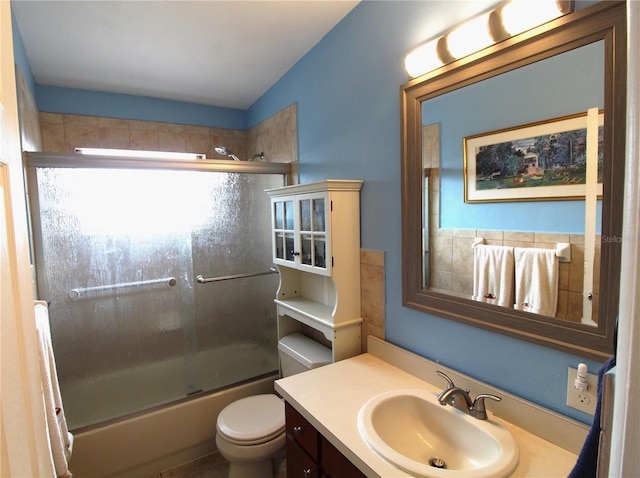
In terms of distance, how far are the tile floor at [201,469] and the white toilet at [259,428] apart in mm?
346

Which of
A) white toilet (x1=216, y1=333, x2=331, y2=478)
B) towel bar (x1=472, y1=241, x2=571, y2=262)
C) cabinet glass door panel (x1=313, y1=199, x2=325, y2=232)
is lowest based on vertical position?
white toilet (x1=216, y1=333, x2=331, y2=478)

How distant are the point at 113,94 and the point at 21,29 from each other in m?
0.84

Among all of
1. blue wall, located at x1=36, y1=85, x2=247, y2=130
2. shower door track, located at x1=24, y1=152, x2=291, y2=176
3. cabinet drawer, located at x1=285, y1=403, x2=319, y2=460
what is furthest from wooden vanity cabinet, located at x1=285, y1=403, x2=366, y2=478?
blue wall, located at x1=36, y1=85, x2=247, y2=130

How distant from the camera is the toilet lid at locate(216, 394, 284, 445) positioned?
1639mm

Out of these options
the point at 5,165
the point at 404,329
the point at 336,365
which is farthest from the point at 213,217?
the point at 5,165

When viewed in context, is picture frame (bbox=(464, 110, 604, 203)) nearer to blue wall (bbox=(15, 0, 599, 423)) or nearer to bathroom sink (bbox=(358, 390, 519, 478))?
blue wall (bbox=(15, 0, 599, 423))

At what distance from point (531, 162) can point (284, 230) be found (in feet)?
4.25

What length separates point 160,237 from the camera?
82.0 inches

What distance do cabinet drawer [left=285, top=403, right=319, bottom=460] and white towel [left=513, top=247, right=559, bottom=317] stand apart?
32.2 inches

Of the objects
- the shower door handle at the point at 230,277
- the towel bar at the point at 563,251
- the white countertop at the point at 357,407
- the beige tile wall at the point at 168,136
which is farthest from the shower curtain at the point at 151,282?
the towel bar at the point at 563,251

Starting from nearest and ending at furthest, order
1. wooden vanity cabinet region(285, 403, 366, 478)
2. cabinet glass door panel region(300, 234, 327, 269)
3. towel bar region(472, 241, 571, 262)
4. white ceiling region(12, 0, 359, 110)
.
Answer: towel bar region(472, 241, 571, 262)
wooden vanity cabinet region(285, 403, 366, 478)
white ceiling region(12, 0, 359, 110)
cabinet glass door panel region(300, 234, 327, 269)

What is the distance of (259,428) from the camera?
168 cm

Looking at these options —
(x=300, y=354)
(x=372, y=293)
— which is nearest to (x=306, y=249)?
(x=372, y=293)

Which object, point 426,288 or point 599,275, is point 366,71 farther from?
point 599,275
